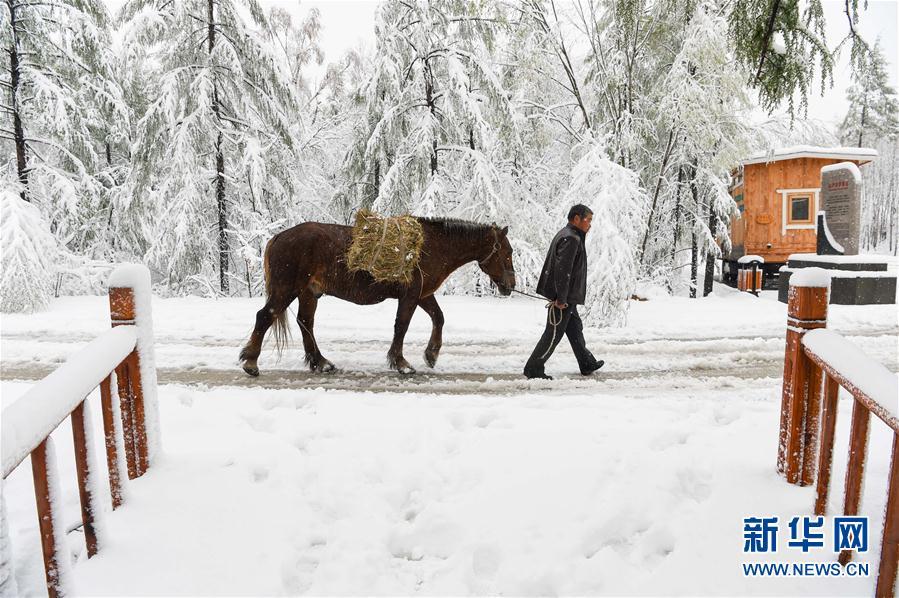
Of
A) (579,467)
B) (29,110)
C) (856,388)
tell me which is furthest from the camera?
(29,110)

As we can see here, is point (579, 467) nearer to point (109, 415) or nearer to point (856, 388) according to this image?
point (856, 388)

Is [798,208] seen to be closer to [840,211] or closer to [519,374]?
[840,211]

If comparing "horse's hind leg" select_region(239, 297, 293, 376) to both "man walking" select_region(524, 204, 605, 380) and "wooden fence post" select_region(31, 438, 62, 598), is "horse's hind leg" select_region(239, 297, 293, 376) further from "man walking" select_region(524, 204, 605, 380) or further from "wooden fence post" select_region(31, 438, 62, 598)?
"wooden fence post" select_region(31, 438, 62, 598)

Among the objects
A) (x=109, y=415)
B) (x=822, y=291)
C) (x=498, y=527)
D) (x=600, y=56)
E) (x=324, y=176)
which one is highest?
(x=600, y=56)

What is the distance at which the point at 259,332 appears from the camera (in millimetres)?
5762

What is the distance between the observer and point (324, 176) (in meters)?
19.3

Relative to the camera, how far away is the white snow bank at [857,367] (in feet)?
6.16

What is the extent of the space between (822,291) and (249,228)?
1395 centimetres

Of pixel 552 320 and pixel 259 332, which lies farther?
pixel 259 332

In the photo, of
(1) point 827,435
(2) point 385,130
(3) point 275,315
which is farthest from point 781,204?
(1) point 827,435

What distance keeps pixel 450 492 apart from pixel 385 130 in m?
9.99

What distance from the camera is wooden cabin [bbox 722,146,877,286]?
1596 cm

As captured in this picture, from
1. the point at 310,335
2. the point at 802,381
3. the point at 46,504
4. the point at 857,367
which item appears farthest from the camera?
the point at 310,335

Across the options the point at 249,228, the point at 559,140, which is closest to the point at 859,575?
the point at 249,228
